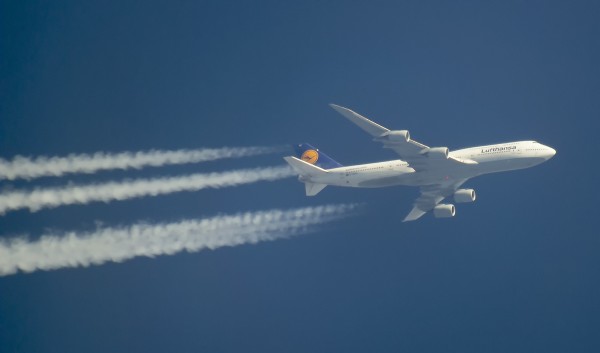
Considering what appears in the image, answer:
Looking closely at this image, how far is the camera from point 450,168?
62.9m

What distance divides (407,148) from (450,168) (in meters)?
3.51

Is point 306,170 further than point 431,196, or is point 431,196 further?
point 431,196

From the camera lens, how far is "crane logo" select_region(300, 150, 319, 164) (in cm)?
6806

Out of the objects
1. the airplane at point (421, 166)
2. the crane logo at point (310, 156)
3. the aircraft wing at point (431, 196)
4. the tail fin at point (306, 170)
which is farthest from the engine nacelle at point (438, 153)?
the crane logo at point (310, 156)

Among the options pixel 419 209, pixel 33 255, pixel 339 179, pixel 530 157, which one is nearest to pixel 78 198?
pixel 33 255

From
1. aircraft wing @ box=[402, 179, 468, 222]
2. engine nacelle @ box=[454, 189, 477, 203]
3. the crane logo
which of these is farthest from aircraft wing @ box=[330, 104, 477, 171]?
the crane logo

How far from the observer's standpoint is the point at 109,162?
64.4 metres

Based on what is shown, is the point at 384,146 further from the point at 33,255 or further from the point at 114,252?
the point at 33,255

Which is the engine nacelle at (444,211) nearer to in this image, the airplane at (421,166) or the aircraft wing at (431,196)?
the airplane at (421,166)

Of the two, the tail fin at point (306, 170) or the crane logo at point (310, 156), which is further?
the crane logo at point (310, 156)

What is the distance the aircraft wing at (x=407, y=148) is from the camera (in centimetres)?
5962

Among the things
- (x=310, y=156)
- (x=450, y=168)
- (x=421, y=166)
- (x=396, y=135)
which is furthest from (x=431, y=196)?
(x=310, y=156)

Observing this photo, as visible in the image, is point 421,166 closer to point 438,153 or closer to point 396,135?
point 438,153

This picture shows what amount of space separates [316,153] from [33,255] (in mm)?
23509
